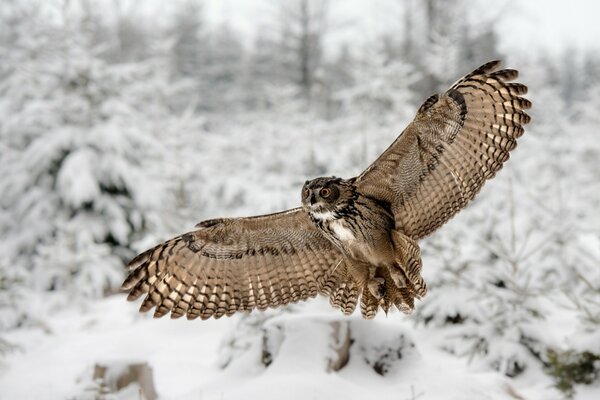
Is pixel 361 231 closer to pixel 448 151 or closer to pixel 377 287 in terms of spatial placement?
pixel 377 287

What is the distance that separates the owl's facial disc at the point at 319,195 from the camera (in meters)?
2.91

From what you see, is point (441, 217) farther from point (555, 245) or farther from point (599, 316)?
point (555, 245)

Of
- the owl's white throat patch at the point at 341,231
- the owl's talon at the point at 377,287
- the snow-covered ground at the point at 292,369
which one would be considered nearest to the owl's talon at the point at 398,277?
the owl's talon at the point at 377,287

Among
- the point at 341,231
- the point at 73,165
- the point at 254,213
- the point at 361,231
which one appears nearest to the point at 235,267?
the point at 341,231

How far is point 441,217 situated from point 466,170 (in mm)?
301

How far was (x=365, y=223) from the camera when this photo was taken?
9.94 feet

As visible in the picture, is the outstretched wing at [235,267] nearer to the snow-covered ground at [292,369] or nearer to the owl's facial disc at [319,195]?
the owl's facial disc at [319,195]

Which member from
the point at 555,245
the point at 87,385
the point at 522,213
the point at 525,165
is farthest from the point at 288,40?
the point at 87,385

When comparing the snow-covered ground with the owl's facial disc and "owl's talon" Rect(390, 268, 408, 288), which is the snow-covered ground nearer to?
"owl's talon" Rect(390, 268, 408, 288)

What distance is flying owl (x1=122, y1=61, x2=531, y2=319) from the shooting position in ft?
9.62

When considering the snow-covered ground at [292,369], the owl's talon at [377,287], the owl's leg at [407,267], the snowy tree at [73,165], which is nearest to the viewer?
the owl's leg at [407,267]

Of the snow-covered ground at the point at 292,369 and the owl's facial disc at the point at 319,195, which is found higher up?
the owl's facial disc at the point at 319,195

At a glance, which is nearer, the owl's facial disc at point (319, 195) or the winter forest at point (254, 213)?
the owl's facial disc at point (319, 195)

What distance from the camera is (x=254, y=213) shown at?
7.21 metres
